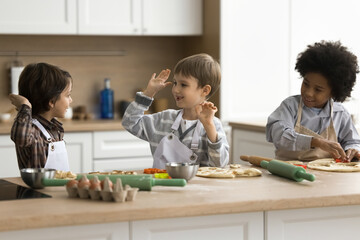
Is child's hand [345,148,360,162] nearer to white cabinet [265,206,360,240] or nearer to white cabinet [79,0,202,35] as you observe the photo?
white cabinet [265,206,360,240]

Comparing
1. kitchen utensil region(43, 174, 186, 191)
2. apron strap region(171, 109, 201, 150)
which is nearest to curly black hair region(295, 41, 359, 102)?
apron strap region(171, 109, 201, 150)

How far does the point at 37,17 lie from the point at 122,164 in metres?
1.10

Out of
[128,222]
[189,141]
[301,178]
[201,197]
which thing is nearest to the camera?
[128,222]

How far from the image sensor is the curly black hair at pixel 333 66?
2627 mm

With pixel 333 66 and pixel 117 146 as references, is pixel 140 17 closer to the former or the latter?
pixel 117 146

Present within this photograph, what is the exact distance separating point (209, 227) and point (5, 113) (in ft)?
9.16

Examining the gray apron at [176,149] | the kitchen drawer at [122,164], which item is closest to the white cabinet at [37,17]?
the kitchen drawer at [122,164]

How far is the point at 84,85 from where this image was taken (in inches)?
177

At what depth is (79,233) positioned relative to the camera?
1553mm

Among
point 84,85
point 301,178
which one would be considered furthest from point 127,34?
point 301,178

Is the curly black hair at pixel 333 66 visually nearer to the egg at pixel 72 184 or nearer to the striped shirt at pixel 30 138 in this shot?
the striped shirt at pixel 30 138

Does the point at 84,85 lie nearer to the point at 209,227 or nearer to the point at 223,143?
the point at 223,143

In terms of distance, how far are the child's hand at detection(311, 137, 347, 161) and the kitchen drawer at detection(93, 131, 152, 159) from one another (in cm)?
176

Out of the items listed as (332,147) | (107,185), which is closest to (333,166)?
(332,147)
